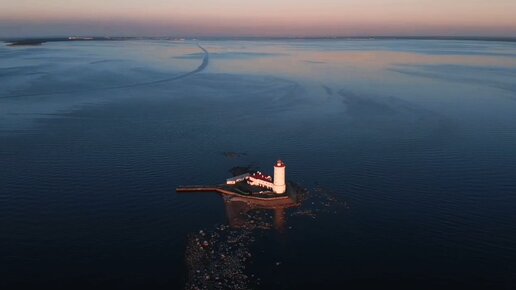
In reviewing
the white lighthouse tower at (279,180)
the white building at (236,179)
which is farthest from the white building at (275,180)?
the white building at (236,179)

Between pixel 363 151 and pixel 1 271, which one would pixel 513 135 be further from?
pixel 1 271

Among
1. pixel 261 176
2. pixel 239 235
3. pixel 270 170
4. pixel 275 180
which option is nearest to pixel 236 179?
pixel 261 176

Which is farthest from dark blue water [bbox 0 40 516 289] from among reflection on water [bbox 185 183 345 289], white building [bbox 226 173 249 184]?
white building [bbox 226 173 249 184]

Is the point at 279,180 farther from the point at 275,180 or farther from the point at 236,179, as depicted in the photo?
the point at 236,179

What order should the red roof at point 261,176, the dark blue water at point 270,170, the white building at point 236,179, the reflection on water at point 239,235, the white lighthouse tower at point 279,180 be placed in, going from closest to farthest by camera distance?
the reflection on water at point 239,235 < the dark blue water at point 270,170 < the white lighthouse tower at point 279,180 < the red roof at point 261,176 < the white building at point 236,179

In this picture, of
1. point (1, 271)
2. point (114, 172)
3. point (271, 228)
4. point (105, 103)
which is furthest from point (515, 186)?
point (105, 103)

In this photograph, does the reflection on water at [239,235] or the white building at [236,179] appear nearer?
the reflection on water at [239,235]

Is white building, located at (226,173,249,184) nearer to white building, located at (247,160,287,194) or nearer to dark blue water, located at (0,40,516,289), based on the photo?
white building, located at (247,160,287,194)

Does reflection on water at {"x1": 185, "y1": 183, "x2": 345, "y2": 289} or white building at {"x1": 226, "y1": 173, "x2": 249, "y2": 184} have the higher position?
white building at {"x1": 226, "y1": 173, "x2": 249, "y2": 184}

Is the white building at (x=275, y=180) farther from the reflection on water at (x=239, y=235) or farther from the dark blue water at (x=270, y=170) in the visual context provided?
the dark blue water at (x=270, y=170)
